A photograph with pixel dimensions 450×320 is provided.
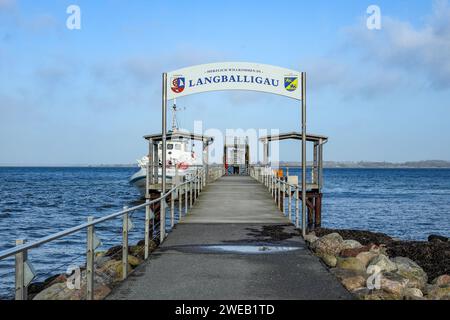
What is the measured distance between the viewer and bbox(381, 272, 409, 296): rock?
7656 mm

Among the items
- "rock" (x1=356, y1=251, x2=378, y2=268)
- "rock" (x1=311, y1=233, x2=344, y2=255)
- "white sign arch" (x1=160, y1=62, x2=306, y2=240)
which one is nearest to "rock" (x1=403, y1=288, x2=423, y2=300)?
"rock" (x1=356, y1=251, x2=378, y2=268)

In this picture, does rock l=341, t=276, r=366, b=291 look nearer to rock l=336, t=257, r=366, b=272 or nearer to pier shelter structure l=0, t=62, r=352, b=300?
pier shelter structure l=0, t=62, r=352, b=300

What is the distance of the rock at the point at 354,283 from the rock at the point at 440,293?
1.06 metres

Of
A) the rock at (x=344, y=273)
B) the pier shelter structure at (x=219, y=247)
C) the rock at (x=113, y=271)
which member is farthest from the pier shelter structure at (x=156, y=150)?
the rock at (x=344, y=273)

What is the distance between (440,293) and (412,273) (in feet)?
6.60

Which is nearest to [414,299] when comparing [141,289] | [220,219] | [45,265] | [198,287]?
[198,287]

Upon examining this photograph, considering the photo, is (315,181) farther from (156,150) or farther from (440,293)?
(440,293)

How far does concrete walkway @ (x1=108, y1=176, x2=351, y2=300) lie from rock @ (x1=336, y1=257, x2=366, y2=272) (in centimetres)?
59

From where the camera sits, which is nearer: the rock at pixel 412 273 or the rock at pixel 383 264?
the rock at pixel 412 273

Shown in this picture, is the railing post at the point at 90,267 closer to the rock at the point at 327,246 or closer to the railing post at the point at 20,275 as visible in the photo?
the railing post at the point at 20,275

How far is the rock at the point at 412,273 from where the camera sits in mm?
9461

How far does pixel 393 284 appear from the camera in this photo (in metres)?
7.87

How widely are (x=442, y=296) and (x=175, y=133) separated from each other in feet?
68.3
